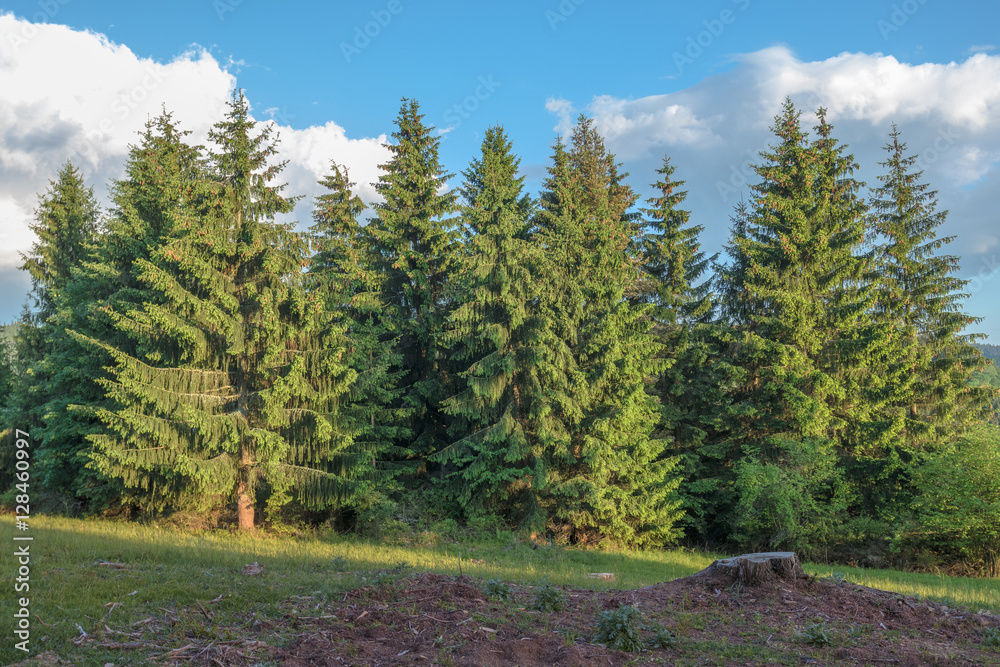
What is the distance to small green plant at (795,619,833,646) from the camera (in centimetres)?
577

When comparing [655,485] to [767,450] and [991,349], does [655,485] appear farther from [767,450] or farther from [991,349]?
[991,349]

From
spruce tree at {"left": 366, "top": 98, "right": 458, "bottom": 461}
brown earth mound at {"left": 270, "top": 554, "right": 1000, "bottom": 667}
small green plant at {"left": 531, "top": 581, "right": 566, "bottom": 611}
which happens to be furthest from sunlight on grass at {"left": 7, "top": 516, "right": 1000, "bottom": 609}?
spruce tree at {"left": 366, "top": 98, "right": 458, "bottom": 461}

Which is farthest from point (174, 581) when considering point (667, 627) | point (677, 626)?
point (677, 626)

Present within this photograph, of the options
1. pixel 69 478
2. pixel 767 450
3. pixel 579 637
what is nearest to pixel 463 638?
pixel 579 637

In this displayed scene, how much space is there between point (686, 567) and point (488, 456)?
6917 mm

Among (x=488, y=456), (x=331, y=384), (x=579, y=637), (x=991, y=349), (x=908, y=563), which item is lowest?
(x=908, y=563)

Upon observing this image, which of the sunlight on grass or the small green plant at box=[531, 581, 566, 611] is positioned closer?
the small green plant at box=[531, 581, 566, 611]

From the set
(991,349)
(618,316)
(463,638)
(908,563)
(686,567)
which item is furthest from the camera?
(991,349)

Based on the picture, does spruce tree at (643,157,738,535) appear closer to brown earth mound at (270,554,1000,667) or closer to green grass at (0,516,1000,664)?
green grass at (0,516,1000,664)

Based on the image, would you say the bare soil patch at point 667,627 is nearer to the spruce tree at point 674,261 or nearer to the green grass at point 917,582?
the green grass at point 917,582

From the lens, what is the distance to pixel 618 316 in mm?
20469

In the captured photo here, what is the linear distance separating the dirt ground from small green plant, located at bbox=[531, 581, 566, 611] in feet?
0.29

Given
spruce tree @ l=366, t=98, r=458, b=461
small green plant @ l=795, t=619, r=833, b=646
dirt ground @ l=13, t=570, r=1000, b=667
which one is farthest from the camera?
spruce tree @ l=366, t=98, r=458, b=461

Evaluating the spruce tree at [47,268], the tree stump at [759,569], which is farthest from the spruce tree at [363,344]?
the tree stump at [759,569]
